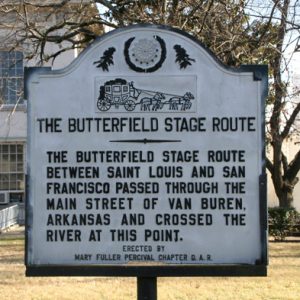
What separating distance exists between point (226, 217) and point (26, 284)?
6.03 metres

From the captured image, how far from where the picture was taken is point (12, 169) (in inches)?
1175

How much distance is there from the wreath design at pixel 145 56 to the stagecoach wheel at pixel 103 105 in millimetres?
401

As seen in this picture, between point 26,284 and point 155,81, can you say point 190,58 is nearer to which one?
point 155,81

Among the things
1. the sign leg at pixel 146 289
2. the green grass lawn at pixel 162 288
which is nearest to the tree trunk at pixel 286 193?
the green grass lawn at pixel 162 288

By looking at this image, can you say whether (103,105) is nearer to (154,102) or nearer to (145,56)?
(154,102)

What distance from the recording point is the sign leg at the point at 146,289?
236 inches

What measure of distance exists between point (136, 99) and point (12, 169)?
24813mm

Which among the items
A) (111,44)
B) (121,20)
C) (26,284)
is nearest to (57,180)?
(111,44)

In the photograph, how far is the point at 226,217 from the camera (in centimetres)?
578

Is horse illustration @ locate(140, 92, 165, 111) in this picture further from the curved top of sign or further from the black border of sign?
the black border of sign

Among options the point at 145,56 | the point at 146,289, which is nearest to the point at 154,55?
the point at 145,56

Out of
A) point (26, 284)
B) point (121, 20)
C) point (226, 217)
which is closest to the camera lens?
point (226, 217)

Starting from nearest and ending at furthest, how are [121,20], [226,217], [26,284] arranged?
[226,217]
[26,284]
[121,20]

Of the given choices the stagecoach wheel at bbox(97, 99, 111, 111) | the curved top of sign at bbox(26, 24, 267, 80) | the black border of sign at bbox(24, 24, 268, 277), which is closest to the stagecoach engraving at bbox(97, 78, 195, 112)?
the stagecoach wheel at bbox(97, 99, 111, 111)
